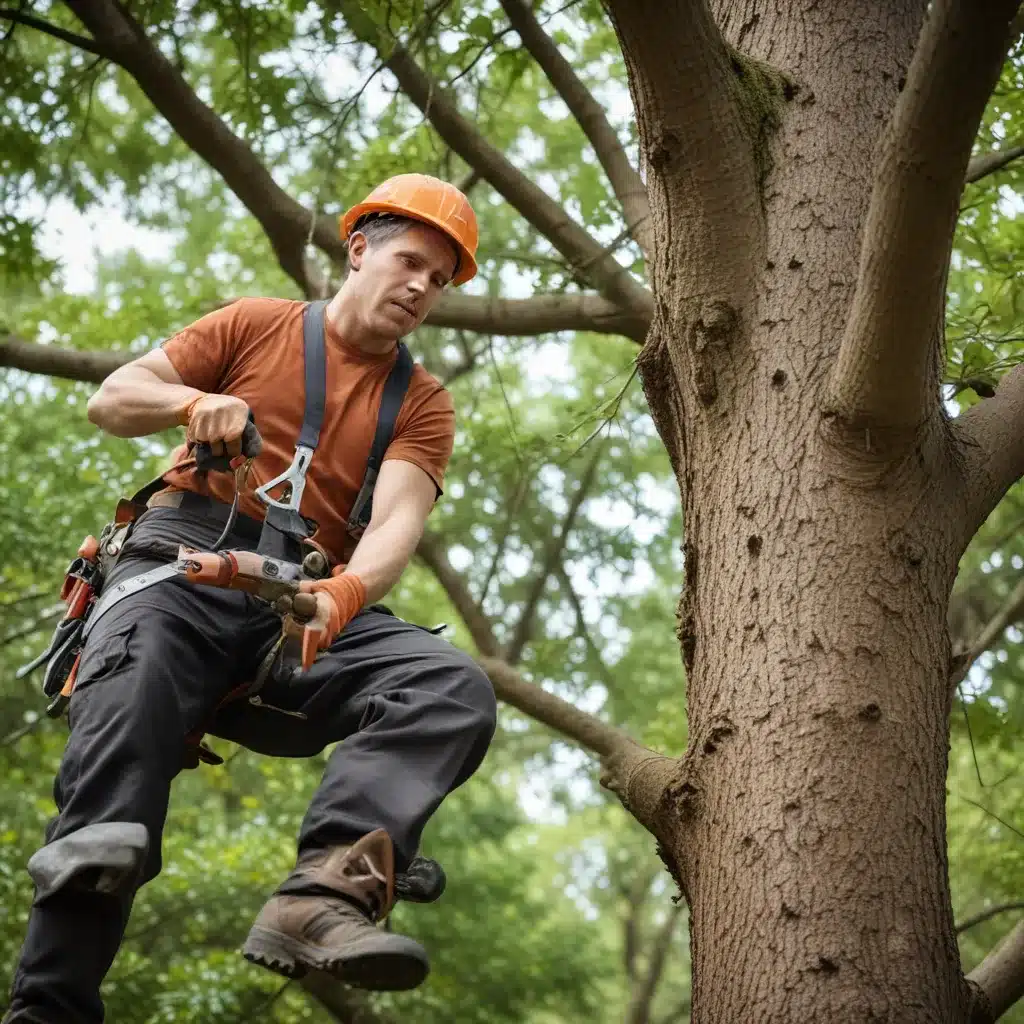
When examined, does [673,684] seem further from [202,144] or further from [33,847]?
[202,144]

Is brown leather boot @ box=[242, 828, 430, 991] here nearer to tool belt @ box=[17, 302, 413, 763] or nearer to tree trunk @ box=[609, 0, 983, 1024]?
tool belt @ box=[17, 302, 413, 763]

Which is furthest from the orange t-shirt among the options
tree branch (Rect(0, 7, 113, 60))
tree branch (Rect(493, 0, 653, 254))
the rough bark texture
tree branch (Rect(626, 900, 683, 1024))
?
tree branch (Rect(626, 900, 683, 1024))

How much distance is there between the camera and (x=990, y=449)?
9.32ft

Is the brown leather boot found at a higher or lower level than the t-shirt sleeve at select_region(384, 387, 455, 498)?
lower

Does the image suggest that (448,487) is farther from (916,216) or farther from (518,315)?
(916,216)

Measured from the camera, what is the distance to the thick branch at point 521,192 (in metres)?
4.85

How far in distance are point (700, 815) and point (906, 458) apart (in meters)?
0.84

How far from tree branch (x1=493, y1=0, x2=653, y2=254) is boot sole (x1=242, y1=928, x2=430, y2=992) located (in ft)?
9.57

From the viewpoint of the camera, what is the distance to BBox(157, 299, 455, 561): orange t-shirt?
3.06 m

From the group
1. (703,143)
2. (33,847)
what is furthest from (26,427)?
(703,143)

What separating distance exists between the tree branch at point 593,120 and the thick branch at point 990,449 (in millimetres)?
1836

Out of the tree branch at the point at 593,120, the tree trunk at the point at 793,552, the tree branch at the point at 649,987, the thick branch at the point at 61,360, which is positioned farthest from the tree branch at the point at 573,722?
the tree branch at the point at 649,987

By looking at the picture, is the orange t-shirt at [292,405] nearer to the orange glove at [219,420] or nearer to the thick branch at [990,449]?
the orange glove at [219,420]

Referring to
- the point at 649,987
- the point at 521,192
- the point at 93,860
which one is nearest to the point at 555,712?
the point at 521,192
